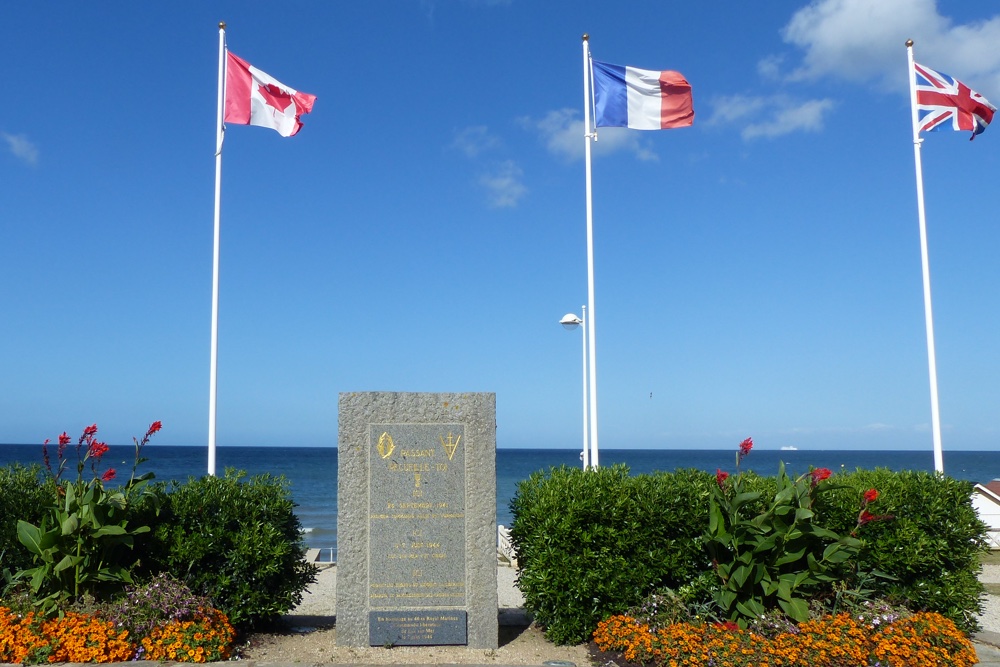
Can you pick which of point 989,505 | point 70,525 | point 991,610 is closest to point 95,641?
point 70,525

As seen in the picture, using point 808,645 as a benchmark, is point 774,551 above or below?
above

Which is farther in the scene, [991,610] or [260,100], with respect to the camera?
[260,100]

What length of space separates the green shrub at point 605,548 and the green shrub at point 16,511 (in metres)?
4.14

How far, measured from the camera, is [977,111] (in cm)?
1123

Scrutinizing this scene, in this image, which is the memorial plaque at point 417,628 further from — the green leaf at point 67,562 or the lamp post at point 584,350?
the lamp post at point 584,350

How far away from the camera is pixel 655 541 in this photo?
6.54 meters

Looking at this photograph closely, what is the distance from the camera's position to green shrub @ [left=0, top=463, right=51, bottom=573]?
21.0 ft

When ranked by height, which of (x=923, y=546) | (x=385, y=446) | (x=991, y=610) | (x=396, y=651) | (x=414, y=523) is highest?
(x=385, y=446)

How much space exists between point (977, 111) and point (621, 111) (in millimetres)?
5257

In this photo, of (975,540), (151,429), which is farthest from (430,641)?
(975,540)

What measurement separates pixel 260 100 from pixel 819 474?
8.23 metres

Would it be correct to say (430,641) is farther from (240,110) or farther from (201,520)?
(240,110)

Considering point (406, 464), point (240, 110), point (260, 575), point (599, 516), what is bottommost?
point (260, 575)

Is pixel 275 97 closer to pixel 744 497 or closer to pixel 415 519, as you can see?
pixel 415 519
